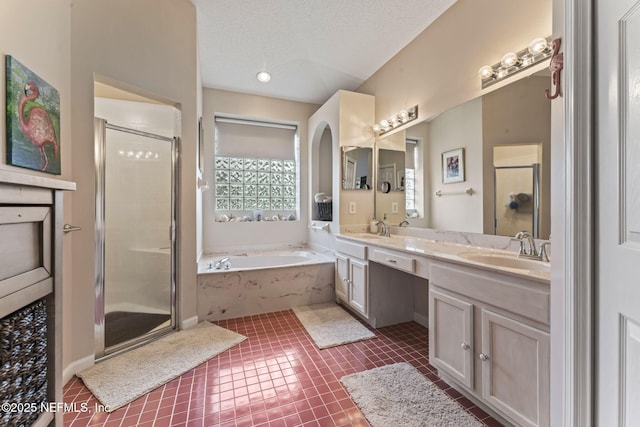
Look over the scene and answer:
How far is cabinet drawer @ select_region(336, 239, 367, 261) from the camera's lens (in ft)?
7.93

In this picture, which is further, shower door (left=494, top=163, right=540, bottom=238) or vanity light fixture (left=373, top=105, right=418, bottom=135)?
vanity light fixture (left=373, top=105, right=418, bottom=135)

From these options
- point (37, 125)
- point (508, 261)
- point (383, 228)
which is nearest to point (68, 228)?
point (37, 125)

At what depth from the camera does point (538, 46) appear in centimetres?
148

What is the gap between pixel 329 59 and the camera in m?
2.82

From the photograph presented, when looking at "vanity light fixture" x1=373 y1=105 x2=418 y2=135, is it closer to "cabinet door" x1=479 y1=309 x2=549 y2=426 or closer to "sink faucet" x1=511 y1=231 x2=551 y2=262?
"sink faucet" x1=511 y1=231 x2=551 y2=262

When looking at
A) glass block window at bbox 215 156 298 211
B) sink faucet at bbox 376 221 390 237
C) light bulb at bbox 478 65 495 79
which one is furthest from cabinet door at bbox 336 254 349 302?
light bulb at bbox 478 65 495 79

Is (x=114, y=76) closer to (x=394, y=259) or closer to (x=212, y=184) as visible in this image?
(x=212, y=184)

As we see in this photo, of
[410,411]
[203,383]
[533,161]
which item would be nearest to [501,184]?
[533,161]

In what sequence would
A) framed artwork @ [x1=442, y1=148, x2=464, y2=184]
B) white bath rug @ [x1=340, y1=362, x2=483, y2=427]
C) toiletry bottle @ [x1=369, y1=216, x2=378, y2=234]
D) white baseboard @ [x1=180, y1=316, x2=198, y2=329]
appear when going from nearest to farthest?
white bath rug @ [x1=340, y1=362, x2=483, y2=427] → framed artwork @ [x1=442, y1=148, x2=464, y2=184] → white baseboard @ [x1=180, y1=316, x2=198, y2=329] → toiletry bottle @ [x1=369, y1=216, x2=378, y2=234]

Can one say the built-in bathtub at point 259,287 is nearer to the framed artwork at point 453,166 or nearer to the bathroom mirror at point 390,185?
the bathroom mirror at point 390,185

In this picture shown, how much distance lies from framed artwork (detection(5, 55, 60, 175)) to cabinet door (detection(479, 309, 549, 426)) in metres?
2.33

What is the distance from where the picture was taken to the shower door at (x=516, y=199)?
158 cm

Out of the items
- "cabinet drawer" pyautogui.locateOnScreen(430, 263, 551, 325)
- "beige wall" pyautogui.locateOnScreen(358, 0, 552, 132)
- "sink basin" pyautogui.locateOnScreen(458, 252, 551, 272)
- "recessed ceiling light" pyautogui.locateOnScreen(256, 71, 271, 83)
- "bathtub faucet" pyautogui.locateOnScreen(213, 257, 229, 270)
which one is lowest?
"bathtub faucet" pyautogui.locateOnScreen(213, 257, 229, 270)

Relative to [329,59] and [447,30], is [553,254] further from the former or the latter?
[329,59]
